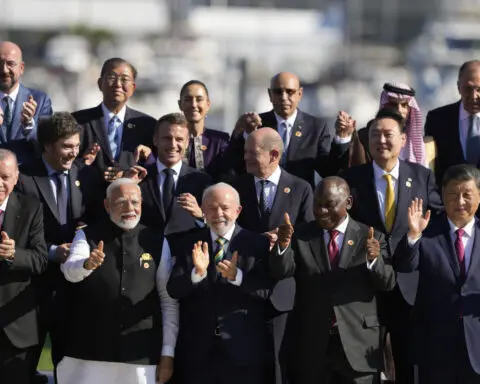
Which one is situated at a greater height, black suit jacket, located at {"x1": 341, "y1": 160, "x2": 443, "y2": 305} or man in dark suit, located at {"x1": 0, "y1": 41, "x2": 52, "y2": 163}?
man in dark suit, located at {"x1": 0, "y1": 41, "x2": 52, "y2": 163}

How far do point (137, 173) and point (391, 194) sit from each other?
177 cm

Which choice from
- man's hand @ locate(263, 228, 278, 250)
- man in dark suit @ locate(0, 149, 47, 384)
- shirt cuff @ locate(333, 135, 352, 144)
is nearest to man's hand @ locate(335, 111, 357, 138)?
shirt cuff @ locate(333, 135, 352, 144)

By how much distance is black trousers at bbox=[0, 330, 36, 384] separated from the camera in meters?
7.38

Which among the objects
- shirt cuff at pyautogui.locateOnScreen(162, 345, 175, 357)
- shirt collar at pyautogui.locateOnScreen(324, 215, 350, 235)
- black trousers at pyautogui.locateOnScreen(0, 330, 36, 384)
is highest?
shirt collar at pyautogui.locateOnScreen(324, 215, 350, 235)

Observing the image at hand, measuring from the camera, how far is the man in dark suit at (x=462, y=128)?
Answer: 875cm

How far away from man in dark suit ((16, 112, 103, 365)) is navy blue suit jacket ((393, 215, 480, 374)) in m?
2.24

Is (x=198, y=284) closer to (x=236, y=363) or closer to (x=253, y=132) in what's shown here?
(x=236, y=363)

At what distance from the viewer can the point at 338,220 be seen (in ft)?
24.2

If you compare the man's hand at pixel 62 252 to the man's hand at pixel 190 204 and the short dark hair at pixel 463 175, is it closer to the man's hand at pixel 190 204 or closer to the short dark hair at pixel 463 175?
the man's hand at pixel 190 204

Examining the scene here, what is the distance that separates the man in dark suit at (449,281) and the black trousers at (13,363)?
8.14 ft

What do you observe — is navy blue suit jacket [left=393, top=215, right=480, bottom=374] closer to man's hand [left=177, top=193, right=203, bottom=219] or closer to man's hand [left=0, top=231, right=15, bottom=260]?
man's hand [left=177, top=193, right=203, bottom=219]

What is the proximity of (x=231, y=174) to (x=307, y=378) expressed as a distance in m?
1.78

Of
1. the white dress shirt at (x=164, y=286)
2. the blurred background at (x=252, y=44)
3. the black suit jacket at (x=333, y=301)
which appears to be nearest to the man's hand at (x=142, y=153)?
the white dress shirt at (x=164, y=286)

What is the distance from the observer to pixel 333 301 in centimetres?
732
